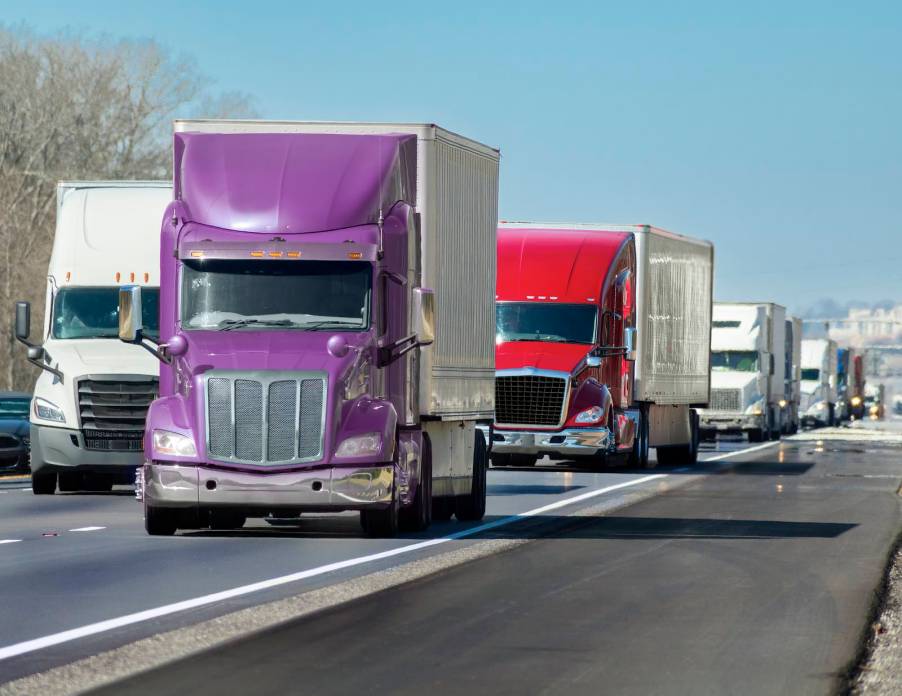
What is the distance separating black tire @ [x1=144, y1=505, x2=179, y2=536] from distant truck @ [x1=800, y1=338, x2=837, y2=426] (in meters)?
70.8

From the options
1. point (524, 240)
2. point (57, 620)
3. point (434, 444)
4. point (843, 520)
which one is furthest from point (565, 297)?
point (57, 620)

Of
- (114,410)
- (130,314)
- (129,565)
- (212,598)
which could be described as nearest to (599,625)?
(212,598)

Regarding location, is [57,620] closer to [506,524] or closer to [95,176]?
[506,524]

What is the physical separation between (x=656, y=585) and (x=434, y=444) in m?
5.52

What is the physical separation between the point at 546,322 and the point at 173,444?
54.0 ft

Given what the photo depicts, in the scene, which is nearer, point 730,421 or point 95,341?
point 95,341

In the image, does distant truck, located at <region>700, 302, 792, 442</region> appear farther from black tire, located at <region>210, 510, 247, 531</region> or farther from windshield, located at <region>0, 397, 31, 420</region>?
black tire, located at <region>210, 510, 247, 531</region>

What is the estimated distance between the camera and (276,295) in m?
17.7

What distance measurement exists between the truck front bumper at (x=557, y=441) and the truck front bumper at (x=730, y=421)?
25257mm

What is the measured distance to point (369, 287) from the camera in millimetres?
17719

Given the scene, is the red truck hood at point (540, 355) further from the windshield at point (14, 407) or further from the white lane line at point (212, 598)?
the white lane line at point (212, 598)

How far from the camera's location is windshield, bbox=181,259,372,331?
57.8ft

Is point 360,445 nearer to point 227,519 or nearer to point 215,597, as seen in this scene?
point 227,519

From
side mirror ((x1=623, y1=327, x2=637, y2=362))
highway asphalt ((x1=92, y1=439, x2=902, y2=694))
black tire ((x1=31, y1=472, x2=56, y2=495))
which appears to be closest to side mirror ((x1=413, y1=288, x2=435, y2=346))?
highway asphalt ((x1=92, y1=439, x2=902, y2=694))
